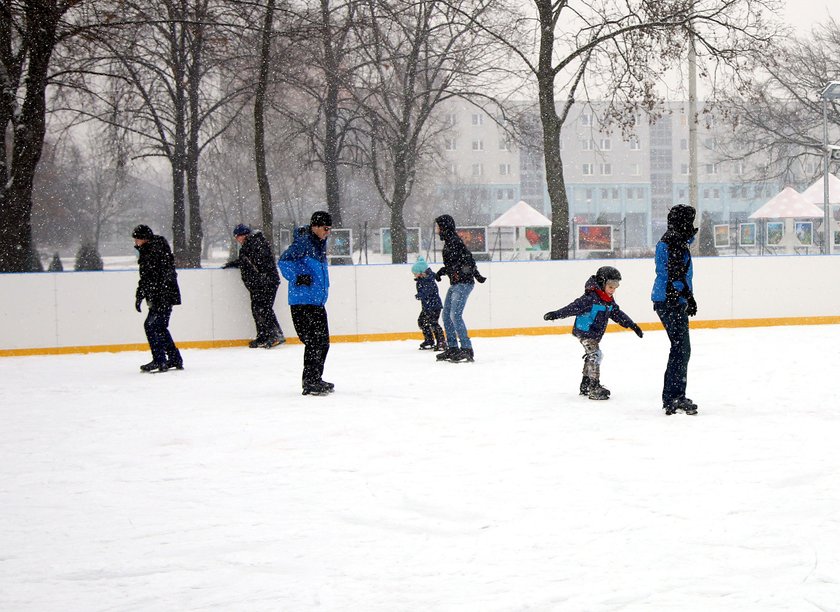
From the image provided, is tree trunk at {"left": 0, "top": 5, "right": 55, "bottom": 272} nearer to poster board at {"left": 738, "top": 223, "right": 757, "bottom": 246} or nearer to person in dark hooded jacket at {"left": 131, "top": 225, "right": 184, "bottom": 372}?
person in dark hooded jacket at {"left": 131, "top": 225, "right": 184, "bottom": 372}

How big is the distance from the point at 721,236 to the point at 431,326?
73.8ft

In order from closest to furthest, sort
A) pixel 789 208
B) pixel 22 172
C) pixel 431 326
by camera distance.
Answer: pixel 431 326 → pixel 22 172 → pixel 789 208

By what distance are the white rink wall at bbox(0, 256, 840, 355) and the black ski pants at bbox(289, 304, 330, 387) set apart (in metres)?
5.79

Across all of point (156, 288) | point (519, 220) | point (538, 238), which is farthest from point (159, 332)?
point (519, 220)

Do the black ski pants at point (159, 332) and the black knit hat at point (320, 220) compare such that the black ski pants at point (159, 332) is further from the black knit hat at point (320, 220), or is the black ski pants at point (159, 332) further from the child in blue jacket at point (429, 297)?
the child in blue jacket at point (429, 297)

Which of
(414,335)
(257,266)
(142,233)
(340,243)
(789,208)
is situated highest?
(789,208)

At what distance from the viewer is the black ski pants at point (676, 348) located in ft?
24.6

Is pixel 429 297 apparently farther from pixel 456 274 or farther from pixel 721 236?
pixel 721 236

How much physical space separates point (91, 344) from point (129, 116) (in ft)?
44.3

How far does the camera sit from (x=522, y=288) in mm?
15695

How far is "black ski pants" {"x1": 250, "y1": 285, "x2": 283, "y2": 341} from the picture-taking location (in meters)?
14.3

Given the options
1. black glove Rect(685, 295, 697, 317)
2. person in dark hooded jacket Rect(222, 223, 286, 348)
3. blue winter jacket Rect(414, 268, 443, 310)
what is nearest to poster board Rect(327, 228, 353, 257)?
person in dark hooded jacket Rect(222, 223, 286, 348)

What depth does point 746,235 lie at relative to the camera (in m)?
32.8

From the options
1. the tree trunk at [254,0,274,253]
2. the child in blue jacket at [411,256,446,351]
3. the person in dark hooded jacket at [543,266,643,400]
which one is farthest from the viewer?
the tree trunk at [254,0,274,253]
